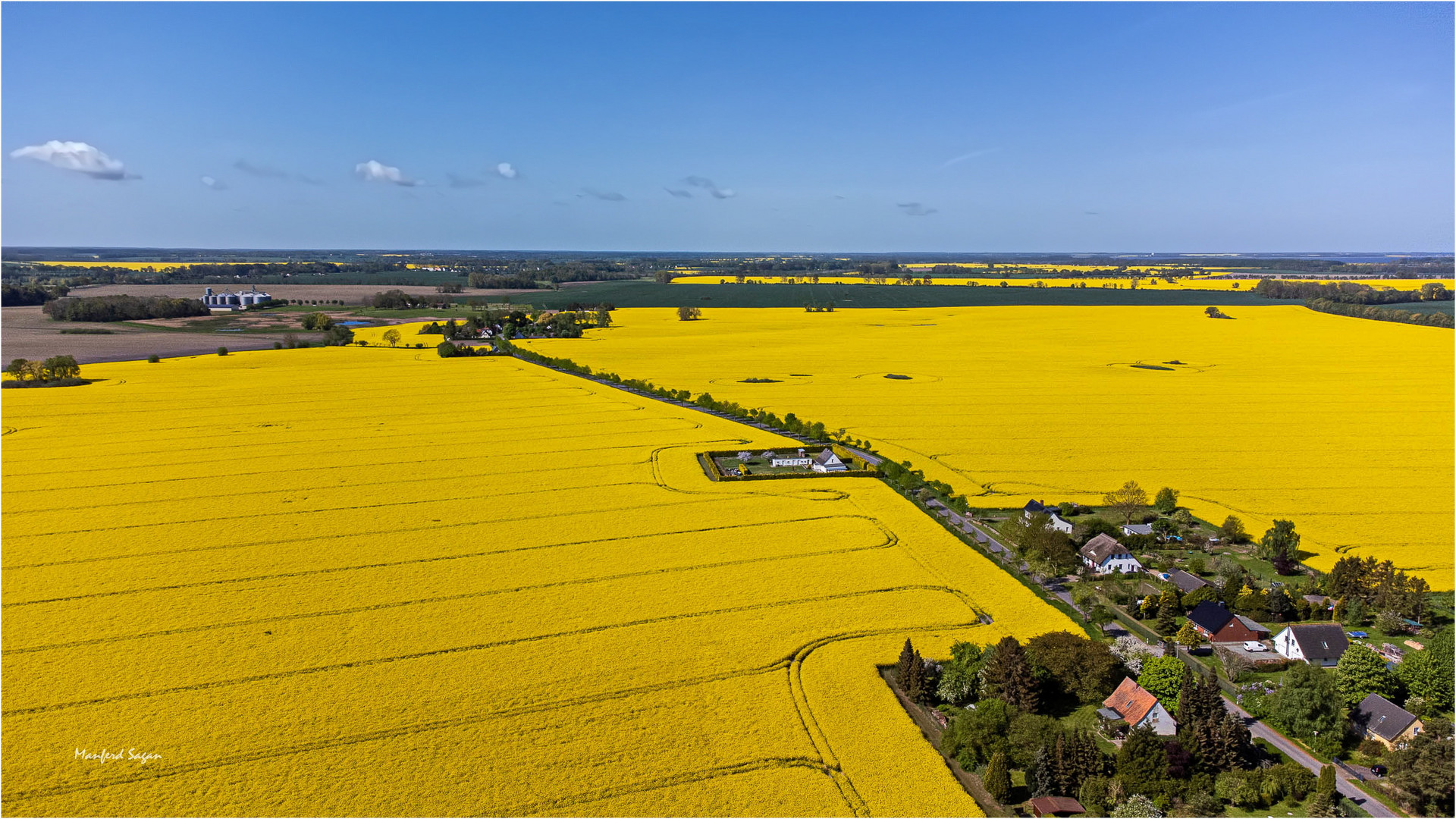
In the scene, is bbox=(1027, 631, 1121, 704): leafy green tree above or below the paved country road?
above

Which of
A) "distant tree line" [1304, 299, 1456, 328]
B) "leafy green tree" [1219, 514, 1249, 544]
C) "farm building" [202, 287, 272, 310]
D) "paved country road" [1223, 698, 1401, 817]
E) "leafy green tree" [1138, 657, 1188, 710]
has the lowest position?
"paved country road" [1223, 698, 1401, 817]

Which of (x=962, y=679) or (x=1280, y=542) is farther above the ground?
(x=1280, y=542)

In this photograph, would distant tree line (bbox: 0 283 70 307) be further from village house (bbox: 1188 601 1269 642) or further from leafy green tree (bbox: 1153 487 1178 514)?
village house (bbox: 1188 601 1269 642)

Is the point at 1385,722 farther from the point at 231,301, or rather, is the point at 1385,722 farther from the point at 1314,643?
the point at 231,301

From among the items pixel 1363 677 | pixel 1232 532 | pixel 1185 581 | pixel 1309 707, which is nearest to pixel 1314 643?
pixel 1363 677

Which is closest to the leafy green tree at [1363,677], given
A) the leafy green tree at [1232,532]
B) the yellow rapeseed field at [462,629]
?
the yellow rapeseed field at [462,629]

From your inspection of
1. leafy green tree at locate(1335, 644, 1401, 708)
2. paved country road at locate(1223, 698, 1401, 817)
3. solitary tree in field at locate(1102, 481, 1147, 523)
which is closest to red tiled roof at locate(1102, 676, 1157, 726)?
paved country road at locate(1223, 698, 1401, 817)

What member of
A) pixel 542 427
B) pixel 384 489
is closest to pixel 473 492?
pixel 384 489
